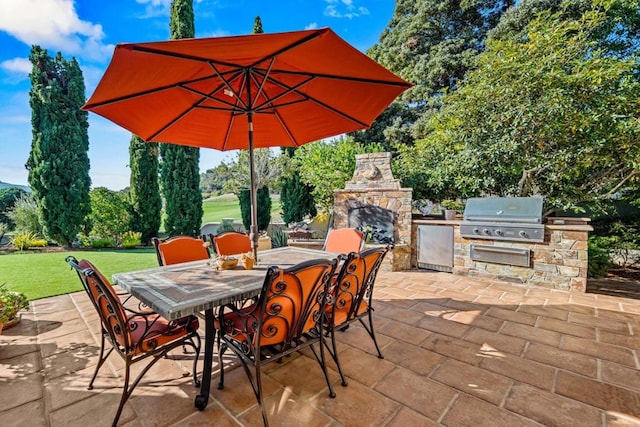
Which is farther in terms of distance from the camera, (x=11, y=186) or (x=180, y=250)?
(x=11, y=186)

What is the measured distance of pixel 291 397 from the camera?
1857 mm

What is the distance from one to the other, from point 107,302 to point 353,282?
152 cm

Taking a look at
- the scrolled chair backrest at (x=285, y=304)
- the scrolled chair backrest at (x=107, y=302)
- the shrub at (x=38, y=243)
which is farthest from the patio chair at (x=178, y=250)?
the shrub at (x=38, y=243)

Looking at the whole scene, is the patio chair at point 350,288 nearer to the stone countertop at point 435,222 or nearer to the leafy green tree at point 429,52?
the stone countertop at point 435,222

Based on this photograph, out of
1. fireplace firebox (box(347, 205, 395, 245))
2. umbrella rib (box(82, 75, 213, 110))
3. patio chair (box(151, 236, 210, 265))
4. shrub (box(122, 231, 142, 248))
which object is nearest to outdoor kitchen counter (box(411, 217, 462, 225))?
fireplace firebox (box(347, 205, 395, 245))

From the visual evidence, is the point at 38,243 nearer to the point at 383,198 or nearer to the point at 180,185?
the point at 180,185

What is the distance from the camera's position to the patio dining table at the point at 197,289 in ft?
4.99

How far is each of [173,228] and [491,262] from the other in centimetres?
873

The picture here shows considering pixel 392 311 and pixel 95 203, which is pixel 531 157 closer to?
pixel 392 311

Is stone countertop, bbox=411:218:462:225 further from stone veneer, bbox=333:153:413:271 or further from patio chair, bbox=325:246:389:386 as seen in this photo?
patio chair, bbox=325:246:389:386

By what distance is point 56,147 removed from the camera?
25.5ft

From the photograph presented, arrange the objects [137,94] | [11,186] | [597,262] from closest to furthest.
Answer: [137,94] → [597,262] → [11,186]

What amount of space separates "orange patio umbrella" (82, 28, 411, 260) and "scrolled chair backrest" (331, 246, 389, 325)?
0.89 meters

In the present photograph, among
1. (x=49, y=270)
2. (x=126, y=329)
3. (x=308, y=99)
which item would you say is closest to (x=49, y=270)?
(x=49, y=270)
